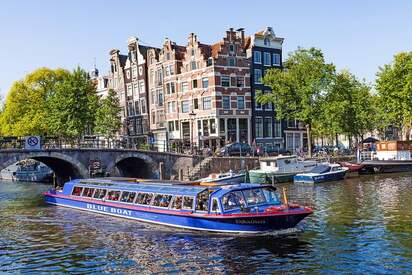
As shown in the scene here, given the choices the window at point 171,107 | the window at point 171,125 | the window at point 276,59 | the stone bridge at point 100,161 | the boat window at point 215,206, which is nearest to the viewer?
the boat window at point 215,206

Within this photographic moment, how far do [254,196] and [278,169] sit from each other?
2615 cm

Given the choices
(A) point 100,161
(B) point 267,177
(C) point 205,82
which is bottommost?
(B) point 267,177

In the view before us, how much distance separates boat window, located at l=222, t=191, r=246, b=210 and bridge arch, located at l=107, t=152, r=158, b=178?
1201 inches

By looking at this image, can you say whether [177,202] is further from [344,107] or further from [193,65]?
[193,65]

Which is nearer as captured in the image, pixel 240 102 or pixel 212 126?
pixel 212 126

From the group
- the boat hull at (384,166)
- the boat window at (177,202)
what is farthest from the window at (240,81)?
the boat window at (177,202)

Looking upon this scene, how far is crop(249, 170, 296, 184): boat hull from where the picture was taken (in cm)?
4944

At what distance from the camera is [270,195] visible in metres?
25.5

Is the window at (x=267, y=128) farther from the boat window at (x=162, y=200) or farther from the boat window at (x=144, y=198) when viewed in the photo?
the boat window at (x=162, y=200)

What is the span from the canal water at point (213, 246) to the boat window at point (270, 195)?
2.02 m

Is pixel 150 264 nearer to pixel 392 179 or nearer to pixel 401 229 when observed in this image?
pixel 401 229

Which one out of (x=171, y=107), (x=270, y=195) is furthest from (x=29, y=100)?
(x=270, y=195)

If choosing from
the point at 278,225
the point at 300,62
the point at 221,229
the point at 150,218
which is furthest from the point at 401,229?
the point at 300,62

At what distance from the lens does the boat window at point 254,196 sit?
81.8 feet
